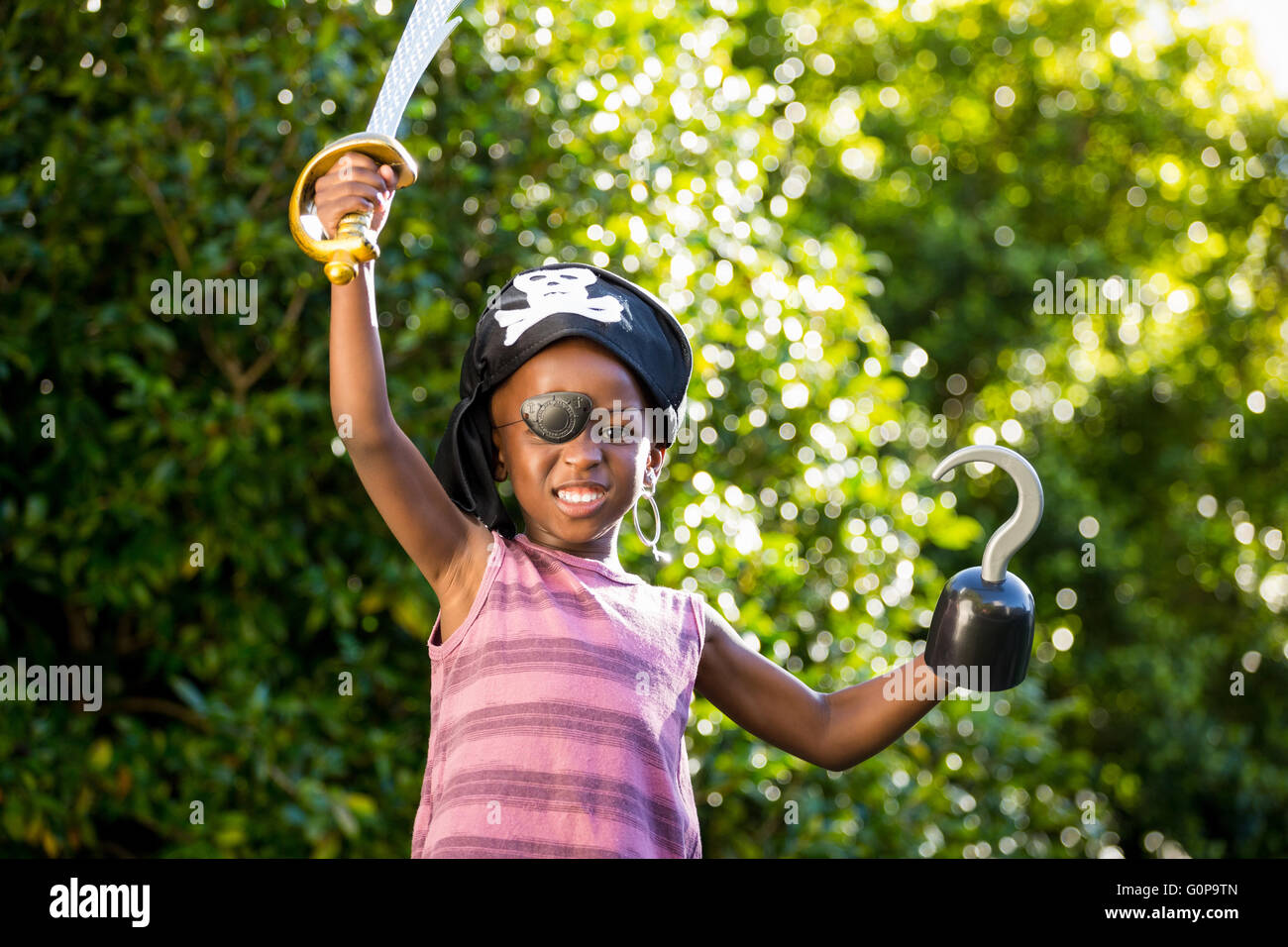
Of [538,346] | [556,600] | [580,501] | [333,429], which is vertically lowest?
[556,600]

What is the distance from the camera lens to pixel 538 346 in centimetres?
181

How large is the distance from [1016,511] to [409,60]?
3.30 ft

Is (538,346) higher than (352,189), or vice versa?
(352,189)

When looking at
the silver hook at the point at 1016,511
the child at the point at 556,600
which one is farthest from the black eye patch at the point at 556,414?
the silver hook at the point at 1016,511

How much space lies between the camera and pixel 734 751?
10.5 feet

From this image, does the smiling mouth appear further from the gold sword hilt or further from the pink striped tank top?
the gold sword hilt

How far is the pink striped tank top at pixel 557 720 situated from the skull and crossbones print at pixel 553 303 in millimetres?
300

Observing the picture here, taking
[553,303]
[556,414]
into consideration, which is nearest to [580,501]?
[556,414]

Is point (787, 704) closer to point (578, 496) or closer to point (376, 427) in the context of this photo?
point (578, 496)

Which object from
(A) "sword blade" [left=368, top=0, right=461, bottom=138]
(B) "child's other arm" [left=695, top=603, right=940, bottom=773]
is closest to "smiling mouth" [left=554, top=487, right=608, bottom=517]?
(B) "child's other arm" [left=695, top=603, right=940, bottom=773]

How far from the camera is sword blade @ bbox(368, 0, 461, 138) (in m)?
1.71

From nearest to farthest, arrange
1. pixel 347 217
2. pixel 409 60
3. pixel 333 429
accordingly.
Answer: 1. pixel 347 217
2. pixel 409 60
3. pixel 333 429

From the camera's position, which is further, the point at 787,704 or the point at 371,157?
the point at 787,704

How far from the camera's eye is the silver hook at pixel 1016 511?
1801 mm
